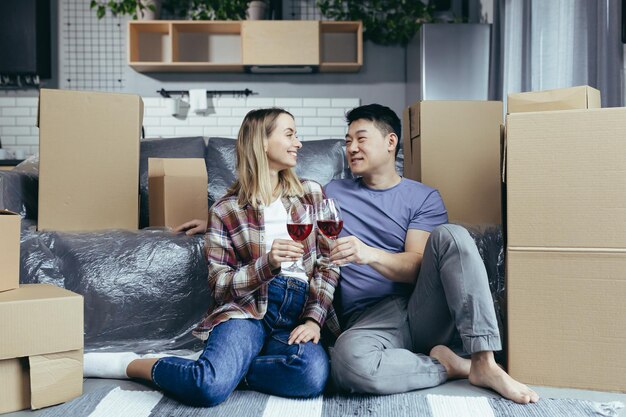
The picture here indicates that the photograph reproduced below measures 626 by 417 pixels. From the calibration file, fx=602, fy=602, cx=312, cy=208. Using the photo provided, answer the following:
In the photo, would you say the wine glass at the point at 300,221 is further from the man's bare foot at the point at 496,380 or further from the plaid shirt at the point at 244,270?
the man's bare foot at the point at 496,380

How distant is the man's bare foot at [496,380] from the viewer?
1.56 m

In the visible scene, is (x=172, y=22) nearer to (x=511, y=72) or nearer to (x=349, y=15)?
(x=349, y=15)

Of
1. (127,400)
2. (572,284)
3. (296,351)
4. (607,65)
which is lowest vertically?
(127,400)

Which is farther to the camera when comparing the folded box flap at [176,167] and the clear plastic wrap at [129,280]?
the folded box flap at [176,167]

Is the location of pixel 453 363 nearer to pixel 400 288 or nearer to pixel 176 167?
pixel 400 288

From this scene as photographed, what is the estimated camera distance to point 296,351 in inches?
64.9

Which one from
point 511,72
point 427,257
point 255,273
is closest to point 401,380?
point 427,257

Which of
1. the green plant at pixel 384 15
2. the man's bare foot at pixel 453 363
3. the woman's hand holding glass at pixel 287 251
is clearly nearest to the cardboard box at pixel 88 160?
the woman's hand holding glass at pixel 287 251

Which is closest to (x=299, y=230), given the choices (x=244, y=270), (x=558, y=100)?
(x=244, y=270)

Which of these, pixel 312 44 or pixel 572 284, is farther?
pixel 312 44

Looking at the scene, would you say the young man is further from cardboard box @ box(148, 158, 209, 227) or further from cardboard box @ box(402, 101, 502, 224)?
cardboard box @ box(148, 158, 209, 227)

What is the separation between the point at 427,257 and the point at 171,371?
2.51 ft

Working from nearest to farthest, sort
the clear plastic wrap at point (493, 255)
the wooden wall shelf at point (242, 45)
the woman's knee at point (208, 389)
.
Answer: the woman's knee at point (208, 389), the clear plastic wrap at point (493, 255), the wooden wall shelf at point (242, 45)

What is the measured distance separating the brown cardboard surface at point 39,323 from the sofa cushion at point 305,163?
118 centimetres
